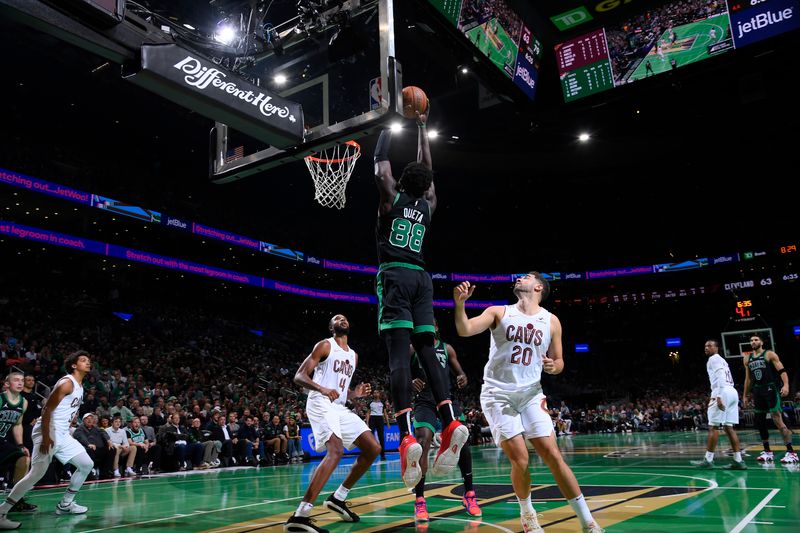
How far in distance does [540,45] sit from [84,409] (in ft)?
44.4

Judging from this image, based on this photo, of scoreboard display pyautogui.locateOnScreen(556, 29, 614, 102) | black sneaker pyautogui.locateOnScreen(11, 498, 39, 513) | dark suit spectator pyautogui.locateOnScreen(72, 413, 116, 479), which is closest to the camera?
black sneaker pyautogui.locateOnScreen(11, 498, 39, 513)

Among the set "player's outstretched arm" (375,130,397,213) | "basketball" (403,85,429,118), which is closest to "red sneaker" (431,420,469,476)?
"player's outstretched arm" (375,130,397,213)

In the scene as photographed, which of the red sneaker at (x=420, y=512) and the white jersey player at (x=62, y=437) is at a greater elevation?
the white jersey player at (x=62, y=437)

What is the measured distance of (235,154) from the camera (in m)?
7.05

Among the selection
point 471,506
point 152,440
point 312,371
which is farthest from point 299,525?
point 152,440

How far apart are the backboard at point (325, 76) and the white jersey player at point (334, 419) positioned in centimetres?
202

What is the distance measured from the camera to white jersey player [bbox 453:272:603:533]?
4.34m

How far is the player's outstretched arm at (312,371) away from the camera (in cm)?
539

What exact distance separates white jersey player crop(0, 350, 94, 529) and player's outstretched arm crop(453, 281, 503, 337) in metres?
4.69

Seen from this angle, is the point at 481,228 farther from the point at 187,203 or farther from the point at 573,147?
the point at 187,203

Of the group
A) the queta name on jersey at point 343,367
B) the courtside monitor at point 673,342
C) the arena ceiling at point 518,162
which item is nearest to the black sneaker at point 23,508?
the queta name on jersey at point 343,367

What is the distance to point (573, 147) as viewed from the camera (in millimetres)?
29078

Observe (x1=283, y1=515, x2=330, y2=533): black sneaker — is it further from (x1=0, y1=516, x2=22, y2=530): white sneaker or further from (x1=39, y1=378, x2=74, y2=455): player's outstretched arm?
(x1=39, y1=378, x2=74, y2=455): player's outstretched arm

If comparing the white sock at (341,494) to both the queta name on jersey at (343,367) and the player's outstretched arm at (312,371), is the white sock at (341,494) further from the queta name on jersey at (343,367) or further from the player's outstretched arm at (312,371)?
the queta name on jersey at (343,367)
